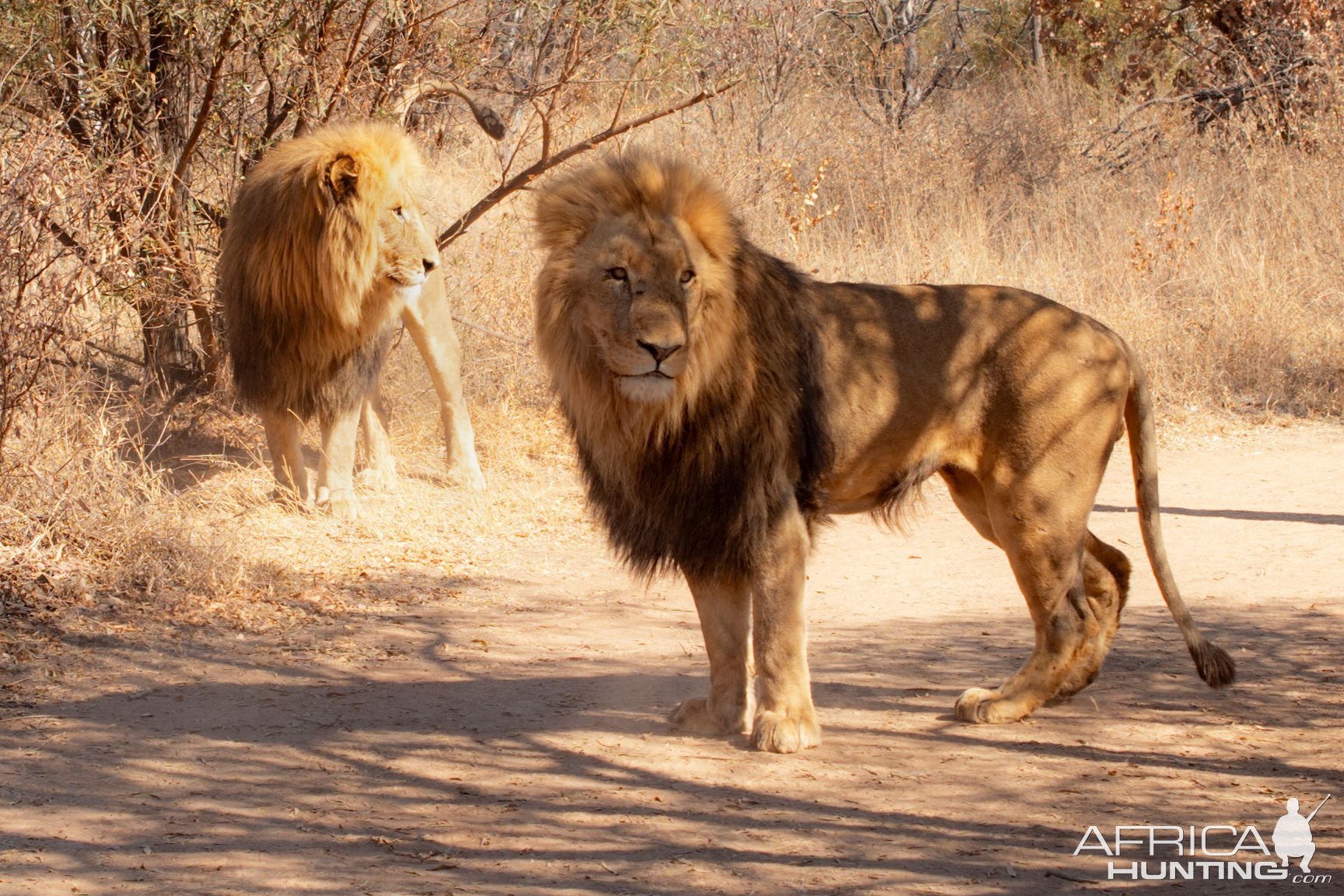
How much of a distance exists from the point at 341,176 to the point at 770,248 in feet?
15.2

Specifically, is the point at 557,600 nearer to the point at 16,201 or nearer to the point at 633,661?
the point at 633,661

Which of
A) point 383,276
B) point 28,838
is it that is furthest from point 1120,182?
point 28,838

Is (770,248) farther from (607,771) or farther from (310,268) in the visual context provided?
(607,771)

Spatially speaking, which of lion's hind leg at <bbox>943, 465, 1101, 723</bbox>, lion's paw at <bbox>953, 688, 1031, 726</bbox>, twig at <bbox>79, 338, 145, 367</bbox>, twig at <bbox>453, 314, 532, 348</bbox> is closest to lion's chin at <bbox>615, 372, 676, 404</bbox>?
lion's hind leg at <bbox>943, 465, 1101, 723</bbox>

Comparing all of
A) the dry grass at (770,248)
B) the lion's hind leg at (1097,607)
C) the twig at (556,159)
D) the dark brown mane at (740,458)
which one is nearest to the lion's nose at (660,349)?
the dark brown mane at (740,458)

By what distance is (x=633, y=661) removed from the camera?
4203 mm

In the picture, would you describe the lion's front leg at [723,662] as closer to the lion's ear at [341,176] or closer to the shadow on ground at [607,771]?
the shadow on ground at [607,771]

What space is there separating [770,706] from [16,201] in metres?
2.89

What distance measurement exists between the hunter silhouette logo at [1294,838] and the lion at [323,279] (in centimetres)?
373

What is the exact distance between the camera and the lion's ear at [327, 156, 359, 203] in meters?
5.19

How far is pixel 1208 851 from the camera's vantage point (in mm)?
2754

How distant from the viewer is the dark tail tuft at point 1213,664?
3.59m

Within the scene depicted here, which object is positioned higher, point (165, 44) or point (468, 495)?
point (165, 44)

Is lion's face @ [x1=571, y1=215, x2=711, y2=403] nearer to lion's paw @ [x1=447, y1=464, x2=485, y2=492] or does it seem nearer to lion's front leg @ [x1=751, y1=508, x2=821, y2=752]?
lion's front leg @ [x1=751, y1=508, x2=821, y2=752]
